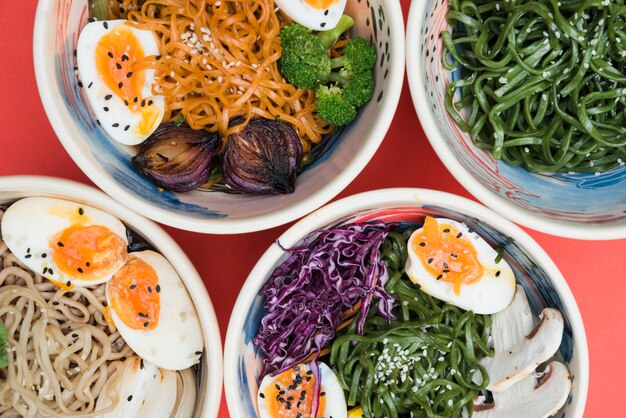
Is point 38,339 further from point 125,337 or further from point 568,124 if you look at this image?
point 568,124

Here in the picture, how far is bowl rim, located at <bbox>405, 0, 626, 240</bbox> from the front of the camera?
174 cm

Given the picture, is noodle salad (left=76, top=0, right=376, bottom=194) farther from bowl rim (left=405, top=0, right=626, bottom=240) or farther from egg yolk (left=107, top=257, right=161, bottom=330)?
egg yolk (left=107, top=257, right=161, bottom=330)

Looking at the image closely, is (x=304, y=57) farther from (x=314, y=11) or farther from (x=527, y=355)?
(x=527, y=355)

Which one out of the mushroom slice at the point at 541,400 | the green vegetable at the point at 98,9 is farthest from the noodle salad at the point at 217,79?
the mushroom slice at the point at 541,400

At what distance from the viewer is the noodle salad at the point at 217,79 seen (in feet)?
5.95

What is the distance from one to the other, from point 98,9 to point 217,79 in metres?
0.42

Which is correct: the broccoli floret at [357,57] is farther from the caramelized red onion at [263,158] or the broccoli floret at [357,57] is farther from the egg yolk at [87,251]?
the egg yolk at [87,251]

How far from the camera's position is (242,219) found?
1.79m

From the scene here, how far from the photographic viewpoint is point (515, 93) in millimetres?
1847

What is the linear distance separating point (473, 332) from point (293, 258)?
0.64m

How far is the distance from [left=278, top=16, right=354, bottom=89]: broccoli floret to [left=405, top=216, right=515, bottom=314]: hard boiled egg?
0.56 meters

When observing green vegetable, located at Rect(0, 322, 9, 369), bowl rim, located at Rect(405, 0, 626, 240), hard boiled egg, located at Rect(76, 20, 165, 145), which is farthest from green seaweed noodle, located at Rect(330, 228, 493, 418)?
green vegetable, located at Rect(0, 322, 9, 369)

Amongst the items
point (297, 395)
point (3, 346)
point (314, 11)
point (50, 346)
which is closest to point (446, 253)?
point (297, 395)

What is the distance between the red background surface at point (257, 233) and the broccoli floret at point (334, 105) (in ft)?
1.30
